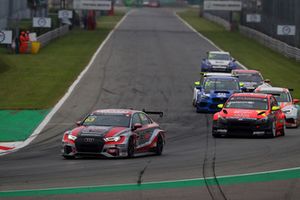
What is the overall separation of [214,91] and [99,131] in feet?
48.8

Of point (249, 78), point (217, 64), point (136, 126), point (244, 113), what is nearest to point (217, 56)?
point (217, 64)

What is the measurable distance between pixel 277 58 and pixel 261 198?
50.5 m

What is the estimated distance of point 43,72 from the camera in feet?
165

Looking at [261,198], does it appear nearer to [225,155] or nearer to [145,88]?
[225,155]

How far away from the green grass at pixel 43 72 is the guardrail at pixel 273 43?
13.3 meters

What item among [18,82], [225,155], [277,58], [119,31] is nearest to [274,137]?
[225,155]

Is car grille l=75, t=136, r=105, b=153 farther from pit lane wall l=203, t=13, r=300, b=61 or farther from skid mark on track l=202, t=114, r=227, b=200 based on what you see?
pit lane wall l=203, t=13, r=300, b=61

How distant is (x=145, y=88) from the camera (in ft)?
142

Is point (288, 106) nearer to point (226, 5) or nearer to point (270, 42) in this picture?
point (270, 42)

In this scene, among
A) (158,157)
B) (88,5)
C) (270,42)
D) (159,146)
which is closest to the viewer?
(158,157)

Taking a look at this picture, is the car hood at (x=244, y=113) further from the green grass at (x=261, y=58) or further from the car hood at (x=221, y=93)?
the green grass at (x=261, y=58)

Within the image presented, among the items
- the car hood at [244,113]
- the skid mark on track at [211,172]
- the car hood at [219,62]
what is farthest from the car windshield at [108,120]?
the car hood at [219,62]

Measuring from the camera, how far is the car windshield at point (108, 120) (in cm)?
2189

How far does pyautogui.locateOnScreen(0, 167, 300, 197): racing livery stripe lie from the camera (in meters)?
15.5
